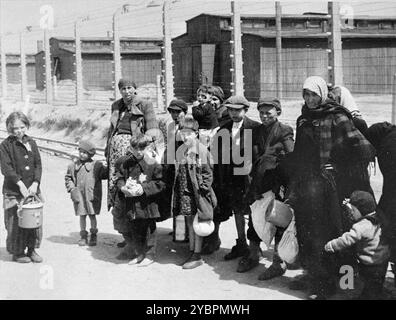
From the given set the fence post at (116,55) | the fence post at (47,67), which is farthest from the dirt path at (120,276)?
the fence post at (47,67)

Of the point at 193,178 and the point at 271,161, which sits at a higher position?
the point at 271,161

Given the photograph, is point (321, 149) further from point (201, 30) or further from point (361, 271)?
point (201, 30)

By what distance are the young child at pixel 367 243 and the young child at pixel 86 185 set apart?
3.19 metres

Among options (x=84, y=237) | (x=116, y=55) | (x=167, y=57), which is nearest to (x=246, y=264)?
(x=84, y=237)

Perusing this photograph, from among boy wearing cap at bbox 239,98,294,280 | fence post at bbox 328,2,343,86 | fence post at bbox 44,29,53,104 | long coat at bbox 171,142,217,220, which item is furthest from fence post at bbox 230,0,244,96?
fence post at bbox 44,29,53,104

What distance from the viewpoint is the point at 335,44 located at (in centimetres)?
884

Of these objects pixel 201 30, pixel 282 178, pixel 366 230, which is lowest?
pixel 366 230

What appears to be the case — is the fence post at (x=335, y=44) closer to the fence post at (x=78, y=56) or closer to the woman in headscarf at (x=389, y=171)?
the woman in headscarf at (x=389, y=171)

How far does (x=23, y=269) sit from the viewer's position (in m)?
5.94

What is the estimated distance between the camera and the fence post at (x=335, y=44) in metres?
8.75

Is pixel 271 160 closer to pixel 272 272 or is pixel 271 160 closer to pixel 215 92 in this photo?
pixel 272 272

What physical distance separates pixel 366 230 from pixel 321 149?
2.58 ft

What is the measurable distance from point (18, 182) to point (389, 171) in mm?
3865

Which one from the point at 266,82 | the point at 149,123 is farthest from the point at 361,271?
the point at 266,82
